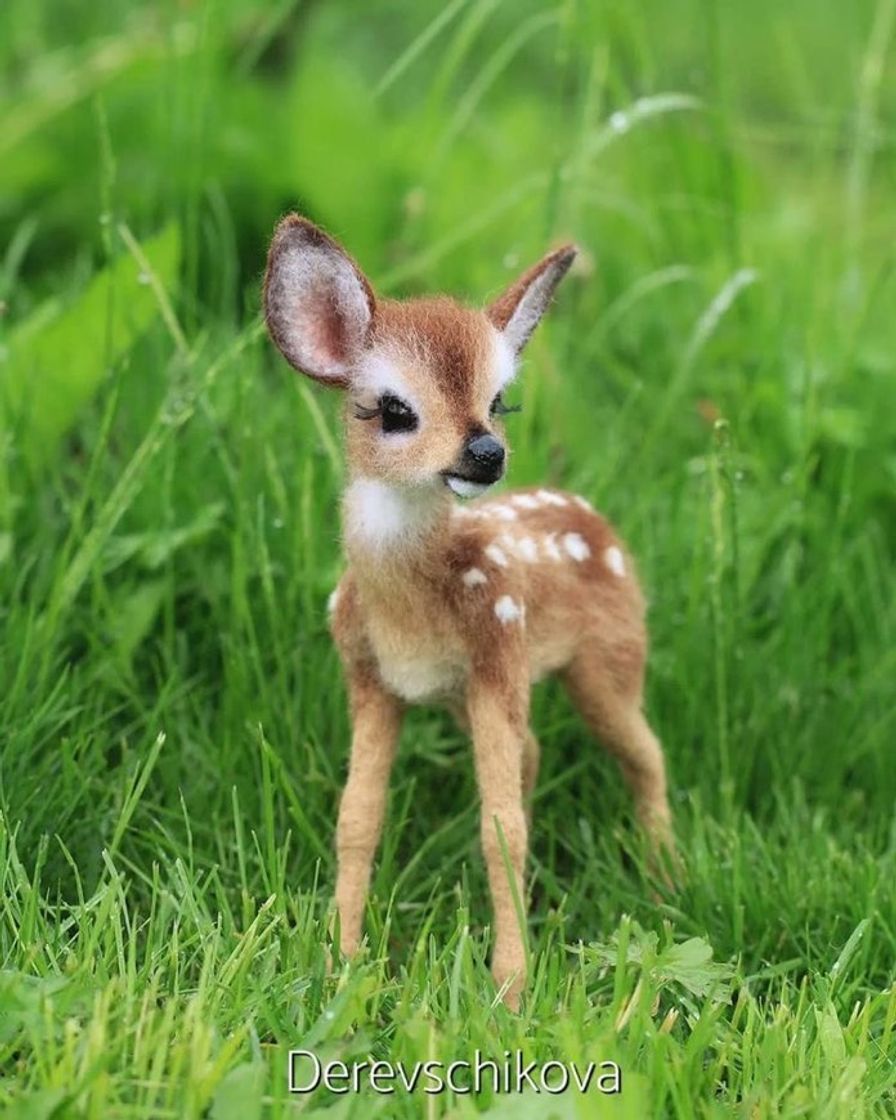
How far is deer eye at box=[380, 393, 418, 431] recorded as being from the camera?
2.47 m

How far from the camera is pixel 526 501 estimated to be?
300cm

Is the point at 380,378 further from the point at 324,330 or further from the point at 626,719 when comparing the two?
the point at 626,719

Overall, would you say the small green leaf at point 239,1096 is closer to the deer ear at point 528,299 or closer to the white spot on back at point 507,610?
the white spot on back at point 507,610

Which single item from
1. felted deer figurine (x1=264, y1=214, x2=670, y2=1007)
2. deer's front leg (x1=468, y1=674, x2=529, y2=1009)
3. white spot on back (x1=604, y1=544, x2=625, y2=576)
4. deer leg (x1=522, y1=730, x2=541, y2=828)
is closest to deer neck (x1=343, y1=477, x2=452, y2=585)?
felted deer figurine (x1=264, y1=214, x2=670, y2=1007)

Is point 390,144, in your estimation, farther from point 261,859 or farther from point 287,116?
point 261,859

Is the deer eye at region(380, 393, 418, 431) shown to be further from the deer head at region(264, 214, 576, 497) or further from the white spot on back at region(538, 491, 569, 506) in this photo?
the white spot on back at region(538, 491, 569, 506)

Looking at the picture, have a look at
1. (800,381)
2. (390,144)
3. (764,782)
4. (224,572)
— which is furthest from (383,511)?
(390,144)

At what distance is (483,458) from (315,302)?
1.30 ft

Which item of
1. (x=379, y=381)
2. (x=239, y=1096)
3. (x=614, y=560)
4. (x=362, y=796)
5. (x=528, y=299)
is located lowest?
(x=239, y=1096)

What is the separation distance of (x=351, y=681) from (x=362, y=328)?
0.59 m

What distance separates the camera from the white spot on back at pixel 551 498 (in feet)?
9.91

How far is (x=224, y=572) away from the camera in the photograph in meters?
3.46

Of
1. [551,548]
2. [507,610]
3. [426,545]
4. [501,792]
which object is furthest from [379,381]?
[501,792]

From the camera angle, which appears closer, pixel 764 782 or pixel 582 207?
pixel 764 782
